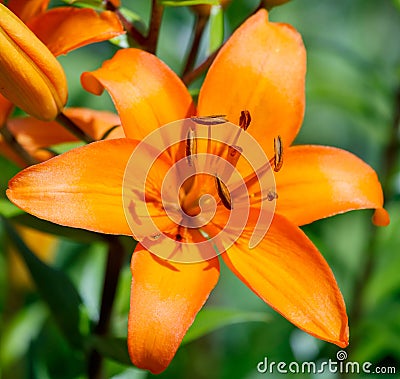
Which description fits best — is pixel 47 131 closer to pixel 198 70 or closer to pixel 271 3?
pixel 198 70

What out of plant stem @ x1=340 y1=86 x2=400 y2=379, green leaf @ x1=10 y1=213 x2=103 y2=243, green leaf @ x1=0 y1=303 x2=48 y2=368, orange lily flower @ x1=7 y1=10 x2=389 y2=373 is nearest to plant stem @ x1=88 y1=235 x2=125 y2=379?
green leaf @ x1=10 y1=213 x2=103 y2=243

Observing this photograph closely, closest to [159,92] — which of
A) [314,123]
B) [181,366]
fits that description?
[181,366]

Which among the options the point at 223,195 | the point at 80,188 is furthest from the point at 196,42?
the point at 80,188

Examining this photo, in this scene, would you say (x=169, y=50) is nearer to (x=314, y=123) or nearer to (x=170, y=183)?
(x=314, y=123)

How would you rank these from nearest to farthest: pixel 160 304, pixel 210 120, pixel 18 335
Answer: pixel 160 304
pixel 210 120
pixel 18 335

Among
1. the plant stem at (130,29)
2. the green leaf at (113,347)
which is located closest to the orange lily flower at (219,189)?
the plant stem at (130,29)
